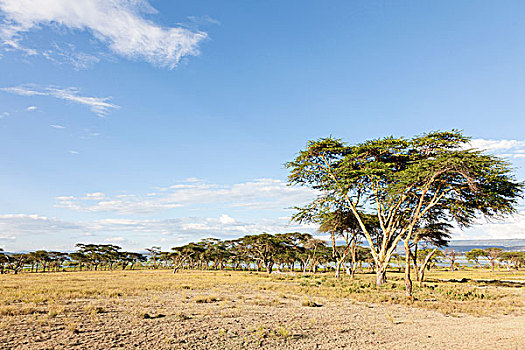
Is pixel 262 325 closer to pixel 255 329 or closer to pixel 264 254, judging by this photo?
pixel 255 329

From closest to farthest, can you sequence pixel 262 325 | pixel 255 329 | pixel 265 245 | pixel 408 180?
pixel 255 329 → pixel 262 325 → pixel 408 180 → pixel 265 245

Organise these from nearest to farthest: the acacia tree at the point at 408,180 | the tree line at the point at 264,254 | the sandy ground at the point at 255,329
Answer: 1. the sandy ground at the point at 255,329
2. the acacia tree at the point at 408,180
3. the tree line at the point at 264,254

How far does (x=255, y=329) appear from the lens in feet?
36.9

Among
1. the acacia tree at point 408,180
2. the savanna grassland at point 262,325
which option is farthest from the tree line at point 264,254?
the savanna grassland at point 262,325

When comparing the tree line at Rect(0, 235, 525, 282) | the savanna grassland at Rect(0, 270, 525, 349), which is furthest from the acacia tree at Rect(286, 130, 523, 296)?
the tree line at Rect(0, 235, 525, 282)

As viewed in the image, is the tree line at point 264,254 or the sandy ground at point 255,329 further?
the tree line at point 264,254

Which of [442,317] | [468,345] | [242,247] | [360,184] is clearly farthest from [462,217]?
[242,247]

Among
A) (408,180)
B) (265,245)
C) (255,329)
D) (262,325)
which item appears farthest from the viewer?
(265,245)

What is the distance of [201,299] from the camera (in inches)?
727

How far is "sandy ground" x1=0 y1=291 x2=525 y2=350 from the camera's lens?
959 centimetres

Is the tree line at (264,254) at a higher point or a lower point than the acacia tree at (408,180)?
lower

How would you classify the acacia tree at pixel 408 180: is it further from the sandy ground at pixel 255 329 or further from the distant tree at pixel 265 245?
the distant tree at pixel 265 245

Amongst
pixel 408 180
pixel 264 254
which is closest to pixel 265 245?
pixel 264 254

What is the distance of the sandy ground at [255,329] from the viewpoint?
959cm
